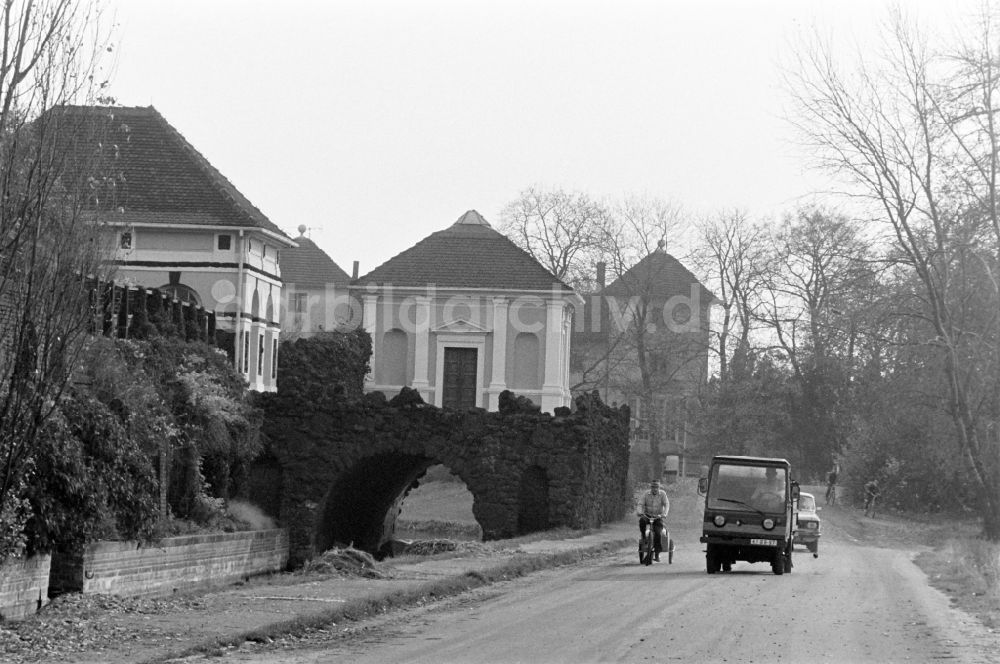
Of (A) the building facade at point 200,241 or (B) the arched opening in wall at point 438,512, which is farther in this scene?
(B) the arched opening in wall at point 438,512

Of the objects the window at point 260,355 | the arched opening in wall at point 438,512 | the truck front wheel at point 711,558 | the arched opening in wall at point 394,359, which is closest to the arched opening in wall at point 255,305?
the window at point 260,355

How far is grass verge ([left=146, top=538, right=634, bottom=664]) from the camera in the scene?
15.6m

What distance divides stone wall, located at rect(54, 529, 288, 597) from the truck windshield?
9.93 metres

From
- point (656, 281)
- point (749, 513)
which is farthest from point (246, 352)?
point (656, 281)

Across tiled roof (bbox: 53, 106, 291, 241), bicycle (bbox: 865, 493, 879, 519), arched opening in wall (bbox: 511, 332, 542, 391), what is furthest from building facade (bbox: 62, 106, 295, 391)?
bicycle (bbox: 865, 493, 879, 519)

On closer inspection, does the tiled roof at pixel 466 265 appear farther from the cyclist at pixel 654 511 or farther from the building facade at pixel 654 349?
the cyclist at pixel 654 511

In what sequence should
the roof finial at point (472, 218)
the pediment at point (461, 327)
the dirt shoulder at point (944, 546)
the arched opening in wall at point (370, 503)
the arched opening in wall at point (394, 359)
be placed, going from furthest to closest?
the roof finial at point (472, 218), the arched opening in wall at point (394, 359), the pediment at point (461, 327), the arched opening in wall at point (370, 503), the dirt shoulder at point (944, 546)

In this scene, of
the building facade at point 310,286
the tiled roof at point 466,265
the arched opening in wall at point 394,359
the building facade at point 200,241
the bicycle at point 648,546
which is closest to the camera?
the bicycle at point 648,546

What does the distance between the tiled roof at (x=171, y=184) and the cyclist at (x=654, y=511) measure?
15562mm

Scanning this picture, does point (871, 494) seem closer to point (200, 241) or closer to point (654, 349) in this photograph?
point (654, 349)

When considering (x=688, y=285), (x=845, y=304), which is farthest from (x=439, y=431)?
(x=688, y=285)

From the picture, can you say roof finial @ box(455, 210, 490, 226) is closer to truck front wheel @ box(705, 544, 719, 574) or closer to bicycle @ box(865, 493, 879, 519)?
bicycle @ box(865, 493, 879, 519)

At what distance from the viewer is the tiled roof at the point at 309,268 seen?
279 feet

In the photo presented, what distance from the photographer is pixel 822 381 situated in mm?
77875
